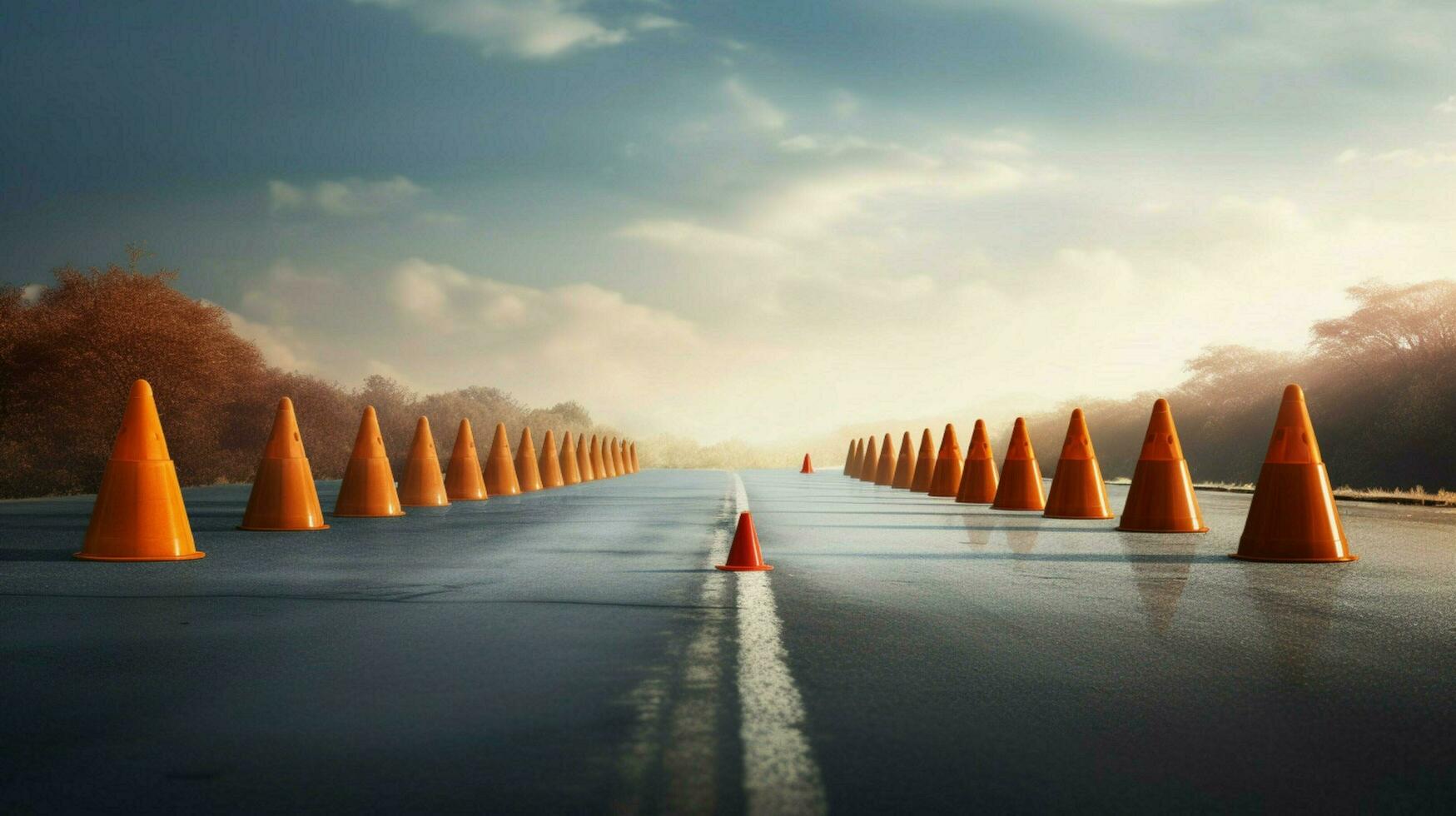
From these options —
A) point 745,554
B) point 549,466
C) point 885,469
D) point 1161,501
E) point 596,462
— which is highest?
A: point 596,462

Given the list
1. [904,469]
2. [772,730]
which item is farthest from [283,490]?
[904,469]

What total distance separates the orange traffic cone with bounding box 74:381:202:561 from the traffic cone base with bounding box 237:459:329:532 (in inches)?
133

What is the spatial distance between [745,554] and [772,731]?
6473 mm

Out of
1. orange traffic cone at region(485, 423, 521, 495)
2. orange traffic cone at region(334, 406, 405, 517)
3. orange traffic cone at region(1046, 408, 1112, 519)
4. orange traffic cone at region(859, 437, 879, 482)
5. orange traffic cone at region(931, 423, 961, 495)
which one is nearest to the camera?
orange traffic cone at region(334, 406, 405, 517)

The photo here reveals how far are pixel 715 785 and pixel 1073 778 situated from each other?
1219 millimetres

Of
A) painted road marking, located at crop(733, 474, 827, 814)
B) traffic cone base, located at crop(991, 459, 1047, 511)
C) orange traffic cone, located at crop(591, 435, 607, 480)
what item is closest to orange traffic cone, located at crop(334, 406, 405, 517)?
traffic cone base, located at crop(991, 459, 1047, 511)

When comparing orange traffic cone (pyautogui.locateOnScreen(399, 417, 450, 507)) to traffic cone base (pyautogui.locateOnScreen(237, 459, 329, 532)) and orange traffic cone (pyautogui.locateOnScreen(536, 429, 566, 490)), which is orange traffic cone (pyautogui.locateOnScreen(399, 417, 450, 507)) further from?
orange traffic cone (pyautogui.locateOnScreen(536, 429, 566, 490))

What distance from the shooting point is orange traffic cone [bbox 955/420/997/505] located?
24.0m

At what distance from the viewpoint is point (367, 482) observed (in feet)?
61.7

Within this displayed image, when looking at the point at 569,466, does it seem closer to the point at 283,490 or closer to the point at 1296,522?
the point at 283,490

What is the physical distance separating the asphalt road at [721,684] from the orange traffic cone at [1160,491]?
3681 millimetres

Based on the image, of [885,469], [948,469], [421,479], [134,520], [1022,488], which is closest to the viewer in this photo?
[134,520]

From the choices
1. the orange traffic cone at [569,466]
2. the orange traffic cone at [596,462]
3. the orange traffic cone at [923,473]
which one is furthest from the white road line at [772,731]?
the orange traffic cone at [596,462]

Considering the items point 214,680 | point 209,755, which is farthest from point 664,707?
point 214,680
